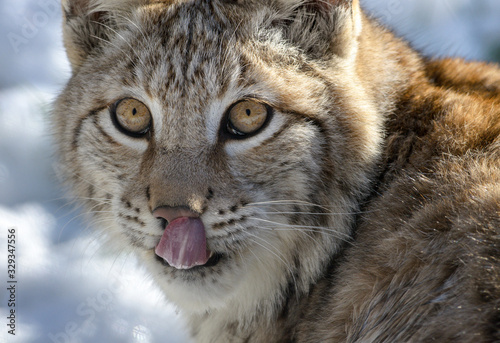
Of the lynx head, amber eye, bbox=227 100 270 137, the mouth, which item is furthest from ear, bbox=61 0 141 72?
the mouth

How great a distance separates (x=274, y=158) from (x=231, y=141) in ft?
0.62

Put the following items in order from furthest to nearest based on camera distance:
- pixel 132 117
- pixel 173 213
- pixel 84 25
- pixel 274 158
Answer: pixel 84 25 → pixel 132 117 → pixel 274 158 → pixel 173 213

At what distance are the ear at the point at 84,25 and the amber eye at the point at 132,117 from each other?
17.4 inches

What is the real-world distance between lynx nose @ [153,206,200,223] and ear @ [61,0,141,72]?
103 cm

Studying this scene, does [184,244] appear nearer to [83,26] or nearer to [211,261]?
A: [211,261]

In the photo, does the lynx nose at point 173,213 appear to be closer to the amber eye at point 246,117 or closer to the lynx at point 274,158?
the lynx at point 274,158

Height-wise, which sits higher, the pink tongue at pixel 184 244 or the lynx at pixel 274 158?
the lynx at pixel 274 158

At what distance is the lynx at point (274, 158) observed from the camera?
2.13m

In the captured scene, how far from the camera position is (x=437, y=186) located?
212 cm

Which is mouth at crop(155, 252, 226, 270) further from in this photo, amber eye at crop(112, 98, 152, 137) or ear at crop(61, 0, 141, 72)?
ear at crop(61, 0, 141, 72)

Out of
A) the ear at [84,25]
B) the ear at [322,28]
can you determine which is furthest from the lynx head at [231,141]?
the ear at [84,25]

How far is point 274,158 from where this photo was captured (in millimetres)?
2270

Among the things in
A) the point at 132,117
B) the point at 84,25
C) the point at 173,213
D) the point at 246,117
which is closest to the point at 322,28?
the point at 246,117

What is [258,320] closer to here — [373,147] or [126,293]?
[373,147]
